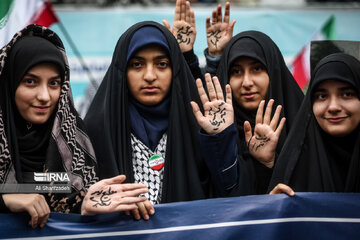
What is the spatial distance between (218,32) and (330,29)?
89.6 inches

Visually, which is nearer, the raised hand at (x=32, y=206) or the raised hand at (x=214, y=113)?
the raised hand at (x=32, y=206)

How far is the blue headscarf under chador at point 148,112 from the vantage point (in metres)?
2.81

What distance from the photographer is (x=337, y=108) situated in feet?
8.33

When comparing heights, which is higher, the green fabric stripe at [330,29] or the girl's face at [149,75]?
the green fabric stripe at [330,29]

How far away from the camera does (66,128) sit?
2.52 metres

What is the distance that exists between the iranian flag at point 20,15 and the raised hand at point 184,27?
43.9 inches

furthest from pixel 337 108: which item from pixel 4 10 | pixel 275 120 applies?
pixel 4 10

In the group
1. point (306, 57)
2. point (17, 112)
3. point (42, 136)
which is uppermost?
point (306, 57)

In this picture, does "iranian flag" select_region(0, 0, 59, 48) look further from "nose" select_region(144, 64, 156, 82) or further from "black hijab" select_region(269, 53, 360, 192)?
"black hijab" select_region(269, 53, 360, 192)

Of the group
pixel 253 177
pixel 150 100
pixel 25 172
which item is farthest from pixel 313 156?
pixel 25 172

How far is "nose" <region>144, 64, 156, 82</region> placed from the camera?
9.07 feet

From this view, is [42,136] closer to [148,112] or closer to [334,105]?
[148,112]

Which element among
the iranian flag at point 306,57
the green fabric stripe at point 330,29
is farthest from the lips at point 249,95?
the green fabric stripe at point 330,29

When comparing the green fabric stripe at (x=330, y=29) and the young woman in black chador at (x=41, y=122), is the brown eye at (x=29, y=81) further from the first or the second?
the green fabric stripe at (x=330, y=29)
